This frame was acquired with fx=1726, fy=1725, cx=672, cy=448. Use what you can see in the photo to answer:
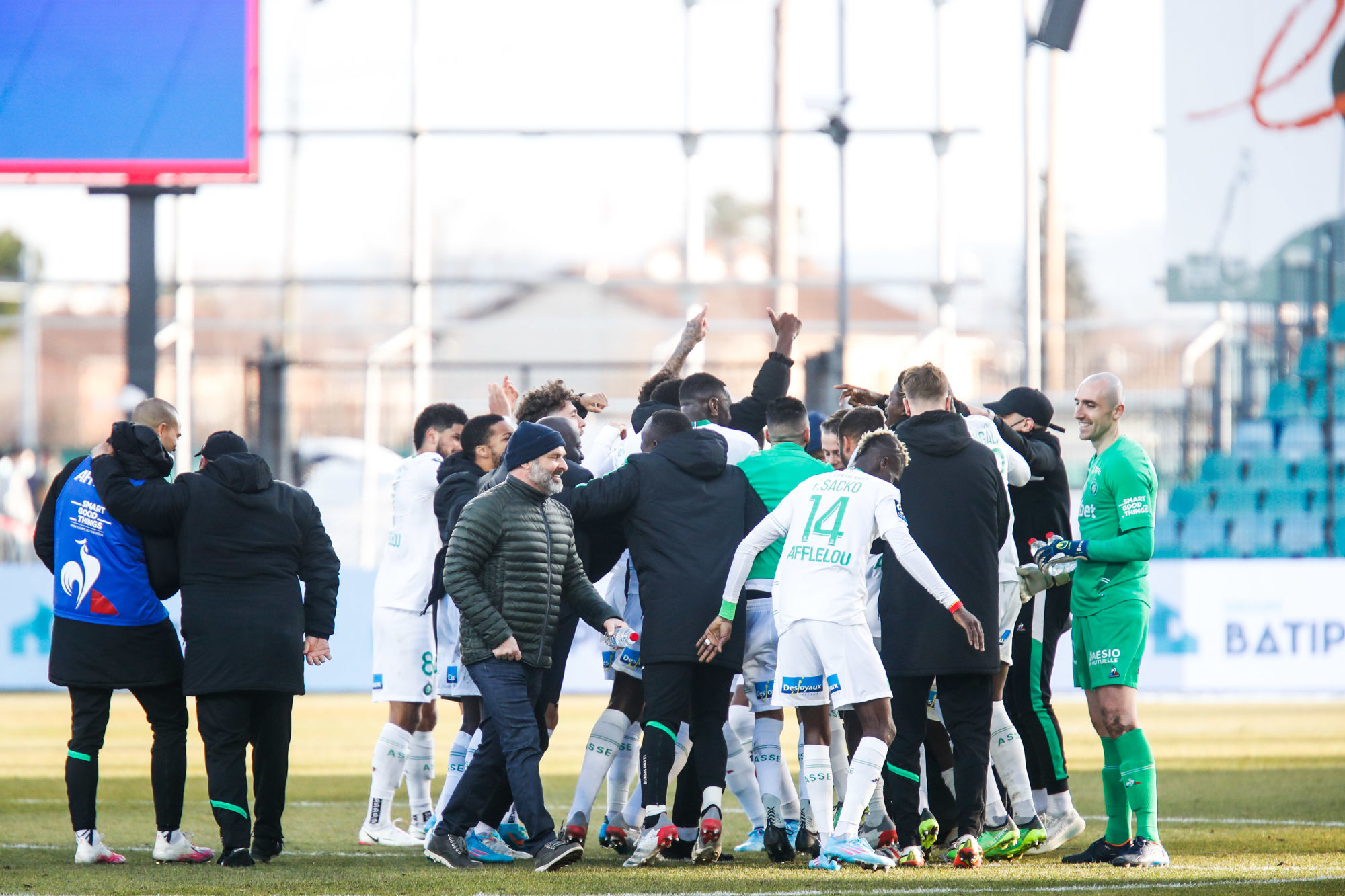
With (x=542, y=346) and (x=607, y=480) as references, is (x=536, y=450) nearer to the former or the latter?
(x=607, y=480)

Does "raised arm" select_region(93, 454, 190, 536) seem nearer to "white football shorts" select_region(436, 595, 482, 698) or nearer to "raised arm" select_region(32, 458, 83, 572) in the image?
"raised arm" select_region(32, 458, 83, 572)

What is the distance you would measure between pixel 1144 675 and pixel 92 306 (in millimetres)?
41638

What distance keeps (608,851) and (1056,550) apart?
282 cm

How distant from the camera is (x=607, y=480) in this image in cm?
856

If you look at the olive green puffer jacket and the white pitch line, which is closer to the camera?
the olive green puffer jacket

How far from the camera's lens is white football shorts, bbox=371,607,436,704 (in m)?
9.54

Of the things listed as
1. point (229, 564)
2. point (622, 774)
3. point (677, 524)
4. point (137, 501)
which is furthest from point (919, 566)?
point (137, 501)

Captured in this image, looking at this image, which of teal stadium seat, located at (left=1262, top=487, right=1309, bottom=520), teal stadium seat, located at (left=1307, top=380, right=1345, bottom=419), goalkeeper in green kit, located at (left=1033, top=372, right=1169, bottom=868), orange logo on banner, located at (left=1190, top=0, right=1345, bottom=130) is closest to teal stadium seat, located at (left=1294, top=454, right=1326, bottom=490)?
teal stadium seat, located at (left=1262, top=487, right=1309, bottom=520)

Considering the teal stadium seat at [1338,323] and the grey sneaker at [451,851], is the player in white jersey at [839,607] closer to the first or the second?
the grey sneaker at [451,851]

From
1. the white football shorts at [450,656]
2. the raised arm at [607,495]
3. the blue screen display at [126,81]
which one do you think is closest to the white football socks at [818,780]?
the raised arm at [607,495]

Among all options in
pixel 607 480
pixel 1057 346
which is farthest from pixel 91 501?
pixel 1057 346

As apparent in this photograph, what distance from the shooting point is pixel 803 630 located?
Result: 26.3 feet

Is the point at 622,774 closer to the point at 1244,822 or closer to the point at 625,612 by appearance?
the point at 625,612

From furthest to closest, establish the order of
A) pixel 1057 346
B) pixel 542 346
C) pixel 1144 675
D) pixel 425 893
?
pixel 542 346
pixel 1057 346
pixel 1144 675
pixel 425 893
